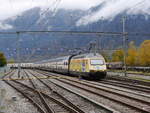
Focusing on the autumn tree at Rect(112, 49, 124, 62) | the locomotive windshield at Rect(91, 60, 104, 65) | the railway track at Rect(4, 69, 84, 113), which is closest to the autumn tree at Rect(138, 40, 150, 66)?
the autumn tree at Rect(112, 49, 124, 62)

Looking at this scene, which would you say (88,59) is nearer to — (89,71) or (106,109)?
(89,71)

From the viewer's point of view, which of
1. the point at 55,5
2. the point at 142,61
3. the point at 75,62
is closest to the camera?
the point at 55,5

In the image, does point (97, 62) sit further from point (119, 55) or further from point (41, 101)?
point (119, 55)

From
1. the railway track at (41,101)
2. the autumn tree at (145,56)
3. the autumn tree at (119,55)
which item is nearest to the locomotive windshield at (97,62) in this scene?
the railway track at (41,101)

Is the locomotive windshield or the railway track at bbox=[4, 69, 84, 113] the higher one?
the locomotive windshield

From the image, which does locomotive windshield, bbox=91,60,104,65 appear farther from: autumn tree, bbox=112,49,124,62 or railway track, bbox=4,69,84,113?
autumn tree, bbox=112,49,124,62

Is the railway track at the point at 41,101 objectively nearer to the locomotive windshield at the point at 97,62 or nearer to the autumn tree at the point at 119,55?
the locomotive windshield at the point at 97,62

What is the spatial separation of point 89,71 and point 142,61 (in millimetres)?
45412

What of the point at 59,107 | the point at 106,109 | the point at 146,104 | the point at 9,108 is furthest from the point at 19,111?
the point at 146,104

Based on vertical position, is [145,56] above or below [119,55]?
below

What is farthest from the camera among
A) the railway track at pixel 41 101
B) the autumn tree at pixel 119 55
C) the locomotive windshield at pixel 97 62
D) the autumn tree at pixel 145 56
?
the autumn tree at pixel 119 55

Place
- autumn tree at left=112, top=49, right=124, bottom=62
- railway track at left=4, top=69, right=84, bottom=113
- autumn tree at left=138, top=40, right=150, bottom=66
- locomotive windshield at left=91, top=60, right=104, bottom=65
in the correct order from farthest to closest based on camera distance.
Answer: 1. autumn tree at left=112, top=49, right=124, bottom=62
2. autumn tree at left=138, top=40, right=150, bottom=66
3. locomotive windshield at left=91, top=60, right=104, bottom=65
4. railway track at left=4, top=69, right=84, bottom=113

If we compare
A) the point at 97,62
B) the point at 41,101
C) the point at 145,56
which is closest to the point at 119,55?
the point at 145,56

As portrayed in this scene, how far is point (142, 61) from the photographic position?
7175cm
